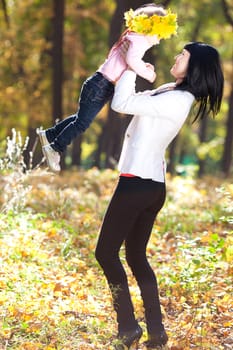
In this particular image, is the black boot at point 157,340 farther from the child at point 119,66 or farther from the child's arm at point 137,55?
the child's arm at point 137,55

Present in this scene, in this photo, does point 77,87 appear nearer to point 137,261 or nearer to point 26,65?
point 26,65

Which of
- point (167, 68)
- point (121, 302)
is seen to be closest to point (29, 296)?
point (121, 302)

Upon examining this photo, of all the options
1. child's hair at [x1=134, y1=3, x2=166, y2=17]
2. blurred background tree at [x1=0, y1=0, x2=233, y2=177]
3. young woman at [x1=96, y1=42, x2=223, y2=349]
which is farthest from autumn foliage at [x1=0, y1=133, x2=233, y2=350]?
blurred background tree at [x1=0, y1=0, x2=233, y2=177]

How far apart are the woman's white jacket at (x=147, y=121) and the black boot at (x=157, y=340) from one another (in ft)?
3.64

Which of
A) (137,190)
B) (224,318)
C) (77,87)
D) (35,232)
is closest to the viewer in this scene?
(137,190)

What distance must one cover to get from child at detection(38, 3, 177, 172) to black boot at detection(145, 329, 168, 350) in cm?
136

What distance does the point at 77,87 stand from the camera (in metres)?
23.3

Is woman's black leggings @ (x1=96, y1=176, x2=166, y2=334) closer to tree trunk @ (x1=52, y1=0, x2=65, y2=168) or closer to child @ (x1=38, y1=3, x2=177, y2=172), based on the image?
child @ (x1=38, y1=3, x2=177, y2=172)

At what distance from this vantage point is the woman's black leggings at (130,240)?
445cm

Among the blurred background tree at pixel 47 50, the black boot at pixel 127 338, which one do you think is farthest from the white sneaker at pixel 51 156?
the blurred background tree at pixel 47 50

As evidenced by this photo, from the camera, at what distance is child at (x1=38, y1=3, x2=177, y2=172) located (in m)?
4.45

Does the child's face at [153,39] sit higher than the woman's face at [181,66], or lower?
higher

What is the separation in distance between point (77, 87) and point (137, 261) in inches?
746

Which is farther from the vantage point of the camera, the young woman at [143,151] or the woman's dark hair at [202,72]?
the woman's dark hair at [202,72]
